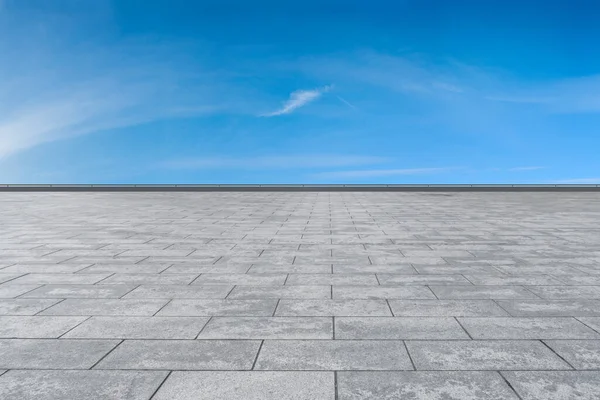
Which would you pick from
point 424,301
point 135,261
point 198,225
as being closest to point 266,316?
point 424,301

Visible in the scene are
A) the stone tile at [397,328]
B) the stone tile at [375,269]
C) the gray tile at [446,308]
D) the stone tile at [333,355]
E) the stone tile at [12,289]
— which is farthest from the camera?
the stone tile at [375,269]

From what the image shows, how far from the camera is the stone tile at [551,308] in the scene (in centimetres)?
559

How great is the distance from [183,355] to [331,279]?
134 inches

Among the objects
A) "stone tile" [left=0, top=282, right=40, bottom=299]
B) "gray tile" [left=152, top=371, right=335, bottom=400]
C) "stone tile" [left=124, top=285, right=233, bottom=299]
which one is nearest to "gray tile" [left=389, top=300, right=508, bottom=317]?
"gray tile" [left=152, top=371, right=335, bottom=400]

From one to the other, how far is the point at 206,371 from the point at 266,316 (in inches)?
60.1

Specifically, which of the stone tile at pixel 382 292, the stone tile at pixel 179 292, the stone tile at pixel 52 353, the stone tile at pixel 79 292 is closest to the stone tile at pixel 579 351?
the stone tile at pixel 382 292

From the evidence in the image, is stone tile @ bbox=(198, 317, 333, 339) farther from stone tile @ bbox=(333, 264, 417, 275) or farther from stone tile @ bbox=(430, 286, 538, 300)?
stone tile @ bbox=(333, 264, 417, 275)

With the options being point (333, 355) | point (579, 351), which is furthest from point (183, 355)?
point (579, 351)

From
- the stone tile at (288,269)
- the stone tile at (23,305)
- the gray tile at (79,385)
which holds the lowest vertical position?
the gray tile at (79,385)

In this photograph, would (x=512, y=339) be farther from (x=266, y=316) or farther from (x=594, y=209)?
(x=594, y=209)

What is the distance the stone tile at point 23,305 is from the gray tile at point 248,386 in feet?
10.2

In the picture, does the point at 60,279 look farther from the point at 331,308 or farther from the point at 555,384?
the point at 555,384

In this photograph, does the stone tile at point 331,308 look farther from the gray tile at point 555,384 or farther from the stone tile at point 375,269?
the gray tile at point 555,384

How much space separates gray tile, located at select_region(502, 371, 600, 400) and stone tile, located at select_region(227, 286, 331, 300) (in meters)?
2.89
